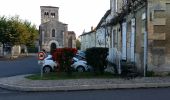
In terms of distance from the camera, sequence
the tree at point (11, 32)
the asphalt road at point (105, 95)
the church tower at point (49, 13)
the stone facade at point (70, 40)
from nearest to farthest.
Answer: the asphalt road at point (105, 95)
the tree at point (11, 32)
the stone facade at point (70, 40)
the church tower at point (49, 13)

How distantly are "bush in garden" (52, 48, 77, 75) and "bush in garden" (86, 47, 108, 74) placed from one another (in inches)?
35.3

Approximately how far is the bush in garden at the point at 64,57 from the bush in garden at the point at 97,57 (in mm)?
896

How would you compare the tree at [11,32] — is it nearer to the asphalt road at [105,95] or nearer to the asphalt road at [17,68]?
the asphalt road at [17,68]

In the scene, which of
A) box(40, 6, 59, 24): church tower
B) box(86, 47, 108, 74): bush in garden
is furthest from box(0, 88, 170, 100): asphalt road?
box(40, 6, 59, 24): church tower

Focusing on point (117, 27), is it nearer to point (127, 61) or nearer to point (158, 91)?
point (127, 61)

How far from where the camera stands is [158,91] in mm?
14875

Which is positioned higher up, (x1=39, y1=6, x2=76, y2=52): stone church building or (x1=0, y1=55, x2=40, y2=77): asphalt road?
(x1=39, y1=6, x2=76, y2=52): stone church building

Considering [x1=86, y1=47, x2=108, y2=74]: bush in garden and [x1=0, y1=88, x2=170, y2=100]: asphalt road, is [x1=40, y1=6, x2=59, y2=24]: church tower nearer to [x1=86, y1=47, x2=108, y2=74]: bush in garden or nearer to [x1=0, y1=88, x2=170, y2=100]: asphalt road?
[x1=86, y1=47, x2=108, y2=74]: bush in garden

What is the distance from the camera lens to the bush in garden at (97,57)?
70.9 feet

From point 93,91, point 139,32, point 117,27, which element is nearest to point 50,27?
point 117,27

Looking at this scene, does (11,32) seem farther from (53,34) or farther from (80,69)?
(53,34)

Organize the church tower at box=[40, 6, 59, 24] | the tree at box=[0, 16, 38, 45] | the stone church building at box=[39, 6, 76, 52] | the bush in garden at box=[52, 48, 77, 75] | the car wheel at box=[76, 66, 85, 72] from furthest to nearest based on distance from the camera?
the church tower at box=[40, 6, 59, 24]
the stone church building at box=[39, 6, 76, 52]
the tree at box=[0, 16, 38, 45]
the car wheel at box=[76, 66, 85, 72]
the bush in garden at box=[52, 48, 77, 75]

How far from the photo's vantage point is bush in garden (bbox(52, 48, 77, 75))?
2173cm

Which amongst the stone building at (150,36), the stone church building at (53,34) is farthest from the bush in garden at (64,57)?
the stone church building at (53,34)
